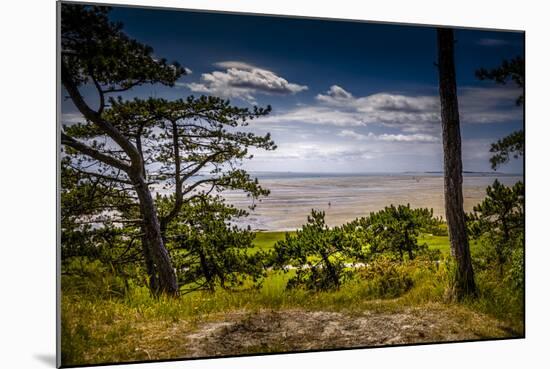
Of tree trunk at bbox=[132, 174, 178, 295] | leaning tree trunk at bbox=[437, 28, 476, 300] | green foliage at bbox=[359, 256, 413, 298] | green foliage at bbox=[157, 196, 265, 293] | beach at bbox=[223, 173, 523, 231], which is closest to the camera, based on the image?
tree trunk at bbox=[132, 174, 178, 295]

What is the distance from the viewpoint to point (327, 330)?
6500mm

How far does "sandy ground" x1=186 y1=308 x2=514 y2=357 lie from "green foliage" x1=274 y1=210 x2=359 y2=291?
0.88 ft

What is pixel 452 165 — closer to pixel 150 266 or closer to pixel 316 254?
pixel 316 254

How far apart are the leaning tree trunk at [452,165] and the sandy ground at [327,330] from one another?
324 mm

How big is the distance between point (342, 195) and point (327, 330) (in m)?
1.16

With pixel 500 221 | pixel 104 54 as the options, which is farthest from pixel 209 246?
pixel 500 221

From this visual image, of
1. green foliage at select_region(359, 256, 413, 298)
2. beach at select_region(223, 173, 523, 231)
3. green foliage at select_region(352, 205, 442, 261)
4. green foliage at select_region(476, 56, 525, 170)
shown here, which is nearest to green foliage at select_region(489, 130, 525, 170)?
green foliage at select_region(476, 56, 525, 170)

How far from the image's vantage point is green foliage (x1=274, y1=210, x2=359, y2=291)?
6.53 meters

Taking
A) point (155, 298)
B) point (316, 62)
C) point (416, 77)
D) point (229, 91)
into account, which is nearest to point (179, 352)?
point (155, 298)

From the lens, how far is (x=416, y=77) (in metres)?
6.84

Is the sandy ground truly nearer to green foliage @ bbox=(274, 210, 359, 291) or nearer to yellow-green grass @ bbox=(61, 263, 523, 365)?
yellow-green grass @ bbox=(61, 263, 523, 365)

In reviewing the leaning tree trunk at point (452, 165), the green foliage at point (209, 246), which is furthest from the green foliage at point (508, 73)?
the green foliage at point (209, 246)

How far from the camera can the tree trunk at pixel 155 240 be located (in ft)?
20.2

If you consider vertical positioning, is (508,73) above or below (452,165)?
above
